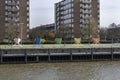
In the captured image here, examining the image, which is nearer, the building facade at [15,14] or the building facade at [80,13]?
the building facade at [15,14]

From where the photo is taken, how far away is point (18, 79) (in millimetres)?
39594

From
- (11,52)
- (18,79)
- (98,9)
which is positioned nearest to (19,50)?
(11,52)

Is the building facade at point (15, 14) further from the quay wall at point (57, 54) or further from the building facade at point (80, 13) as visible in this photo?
the quay wall at point (57, 54)

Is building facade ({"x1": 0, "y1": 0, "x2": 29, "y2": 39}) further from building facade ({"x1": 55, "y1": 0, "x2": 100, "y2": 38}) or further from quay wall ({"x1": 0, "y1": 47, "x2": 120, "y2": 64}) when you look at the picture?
quay wall ({"x1": 0, "y1": 47, "x2": 120, "y2": 64})

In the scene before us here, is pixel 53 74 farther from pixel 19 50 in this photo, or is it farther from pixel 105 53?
pixel 105 53

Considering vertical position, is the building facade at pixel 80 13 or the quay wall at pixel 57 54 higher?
the building facade at pixel 80 13

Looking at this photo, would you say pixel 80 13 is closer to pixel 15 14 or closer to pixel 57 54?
pixel 15 14

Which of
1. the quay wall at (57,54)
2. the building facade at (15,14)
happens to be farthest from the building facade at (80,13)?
the quay wall at (57,54)

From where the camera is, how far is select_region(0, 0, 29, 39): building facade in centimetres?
13650

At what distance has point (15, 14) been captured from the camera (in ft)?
459

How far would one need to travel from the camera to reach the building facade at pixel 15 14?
5374 inches

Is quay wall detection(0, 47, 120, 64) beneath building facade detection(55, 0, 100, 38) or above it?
beneath

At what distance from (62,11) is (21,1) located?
4917cm

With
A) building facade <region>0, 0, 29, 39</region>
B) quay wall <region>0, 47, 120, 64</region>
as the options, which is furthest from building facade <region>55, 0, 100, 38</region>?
quay wall <region>0, 47, 120, 64</region>
